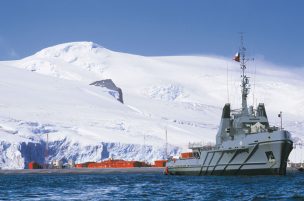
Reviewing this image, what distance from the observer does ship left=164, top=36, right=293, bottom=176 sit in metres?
59.1

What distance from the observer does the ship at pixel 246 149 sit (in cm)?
5909

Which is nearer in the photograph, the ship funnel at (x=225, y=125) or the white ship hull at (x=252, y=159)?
the white ship hull at (x=252, y=159)

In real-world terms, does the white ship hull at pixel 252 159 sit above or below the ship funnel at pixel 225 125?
below

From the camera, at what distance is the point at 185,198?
37.5 m

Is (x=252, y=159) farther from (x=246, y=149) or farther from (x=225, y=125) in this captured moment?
(x=225, y=125)

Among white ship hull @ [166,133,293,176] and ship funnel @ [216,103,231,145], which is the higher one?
ship funnel @ [216,103,231,145]

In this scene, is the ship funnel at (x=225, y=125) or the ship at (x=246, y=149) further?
the ship funnel at (x=225, y=125)

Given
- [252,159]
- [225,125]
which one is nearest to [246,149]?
[252,159]

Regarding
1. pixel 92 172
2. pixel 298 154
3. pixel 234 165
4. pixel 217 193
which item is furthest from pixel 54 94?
pixel 217 193

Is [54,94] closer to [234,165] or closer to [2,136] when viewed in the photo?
[2,136]

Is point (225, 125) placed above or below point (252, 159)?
above

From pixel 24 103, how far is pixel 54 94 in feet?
83.0

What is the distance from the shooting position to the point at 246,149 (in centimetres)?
6038

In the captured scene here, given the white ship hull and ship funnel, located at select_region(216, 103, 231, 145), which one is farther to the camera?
ship funnel, located at select_region(216, 103, 231, 145)
